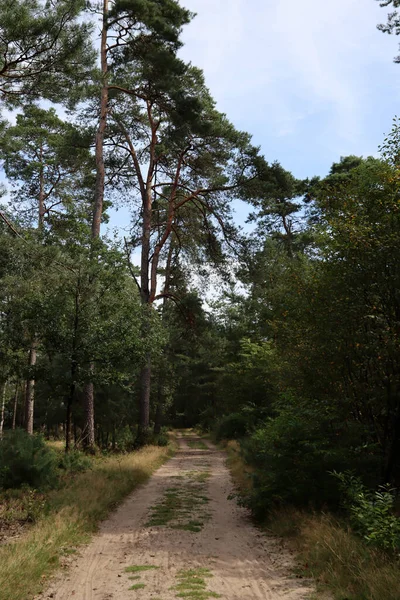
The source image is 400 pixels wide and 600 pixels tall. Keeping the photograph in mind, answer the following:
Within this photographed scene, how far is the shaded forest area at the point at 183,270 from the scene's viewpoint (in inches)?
330

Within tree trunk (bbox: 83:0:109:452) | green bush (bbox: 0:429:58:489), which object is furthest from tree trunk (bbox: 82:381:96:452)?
green bush (bbox: 0:429:58:489)

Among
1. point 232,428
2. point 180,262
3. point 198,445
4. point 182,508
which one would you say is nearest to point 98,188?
point 180,262

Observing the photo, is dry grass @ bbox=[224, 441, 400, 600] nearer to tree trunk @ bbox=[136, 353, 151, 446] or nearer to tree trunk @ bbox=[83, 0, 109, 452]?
tree trunk @ bbox=[83, 0, 109, 452]

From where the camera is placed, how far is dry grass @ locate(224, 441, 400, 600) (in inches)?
191

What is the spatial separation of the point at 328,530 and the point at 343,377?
3026 mm

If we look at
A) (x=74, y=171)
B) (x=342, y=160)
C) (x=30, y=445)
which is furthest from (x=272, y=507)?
(x=342, y=160)

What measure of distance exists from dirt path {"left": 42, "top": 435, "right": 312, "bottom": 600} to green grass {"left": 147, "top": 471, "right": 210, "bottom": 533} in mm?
20

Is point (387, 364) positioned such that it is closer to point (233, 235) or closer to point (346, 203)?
point (346, 203)

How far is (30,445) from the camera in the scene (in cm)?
1105

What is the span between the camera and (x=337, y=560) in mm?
5898

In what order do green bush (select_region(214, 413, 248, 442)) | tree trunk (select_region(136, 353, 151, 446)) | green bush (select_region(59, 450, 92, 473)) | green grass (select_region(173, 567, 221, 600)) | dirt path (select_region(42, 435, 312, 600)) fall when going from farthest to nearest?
green bush (select_region(214, 413, 248, 442))
tree trunk (select_region(136, 353, 151, 446))
green bush (select_region(59, 450, 92, 473))
dirt path (select_region(42, 435, 312, 600))
green grass (select_region(173, 567, 221, 600))

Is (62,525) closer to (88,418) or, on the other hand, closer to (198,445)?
(88,418)

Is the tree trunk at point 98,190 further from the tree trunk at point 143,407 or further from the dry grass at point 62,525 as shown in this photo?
the tree trunk at point 143,407

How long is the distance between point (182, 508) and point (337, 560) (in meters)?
5.15
